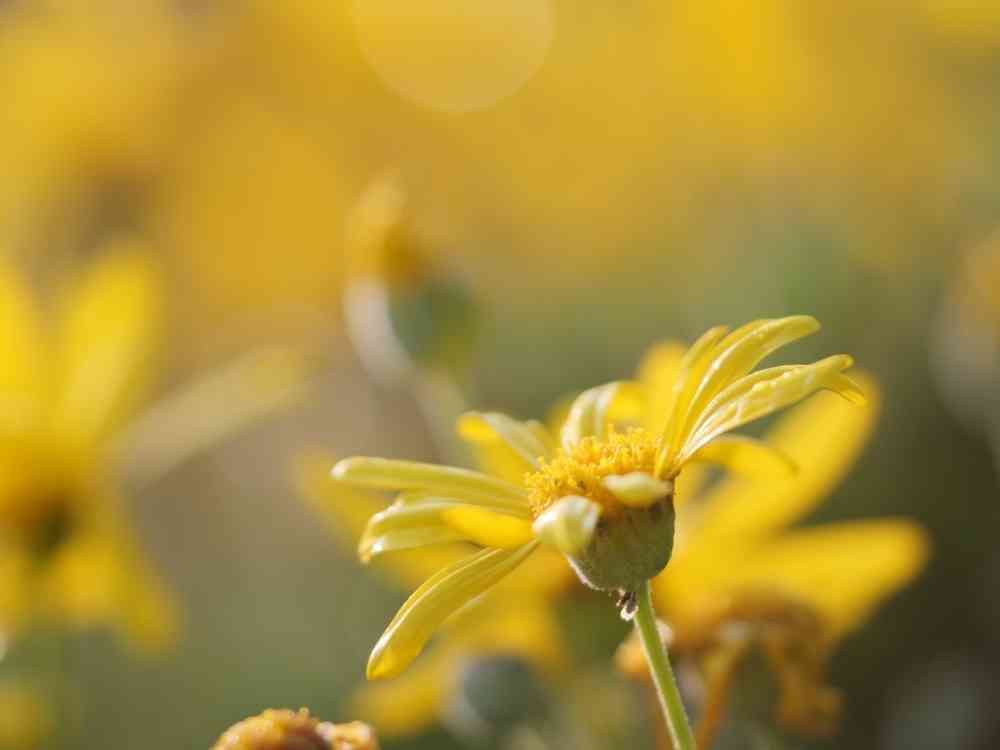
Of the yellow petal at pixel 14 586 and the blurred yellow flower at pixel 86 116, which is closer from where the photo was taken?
the yellow petal at pixel 14 586

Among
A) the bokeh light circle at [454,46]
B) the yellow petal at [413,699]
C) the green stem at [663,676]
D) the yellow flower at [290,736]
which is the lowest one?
the green stem at [663,676]

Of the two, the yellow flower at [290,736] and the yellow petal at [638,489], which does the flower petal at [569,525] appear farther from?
the yellow flower at [290,736]

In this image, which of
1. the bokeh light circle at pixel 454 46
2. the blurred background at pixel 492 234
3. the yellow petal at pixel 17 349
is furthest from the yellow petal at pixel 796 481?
the bokeh light circle at pixel 454 46

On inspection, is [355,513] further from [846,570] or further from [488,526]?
[488,526]

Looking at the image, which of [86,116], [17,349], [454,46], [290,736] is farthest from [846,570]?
[454,46]

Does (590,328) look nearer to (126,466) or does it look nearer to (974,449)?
(974,449)

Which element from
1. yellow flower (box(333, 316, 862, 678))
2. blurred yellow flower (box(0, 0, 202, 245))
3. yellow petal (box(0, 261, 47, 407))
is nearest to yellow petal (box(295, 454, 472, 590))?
yellow petal (box(0, 261, 47, 407))
